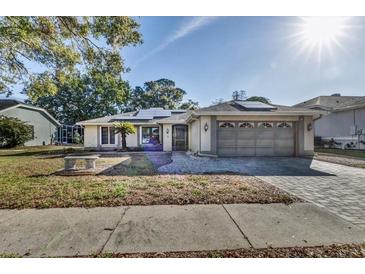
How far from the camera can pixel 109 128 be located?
→ 816 inches

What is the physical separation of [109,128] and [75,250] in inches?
739

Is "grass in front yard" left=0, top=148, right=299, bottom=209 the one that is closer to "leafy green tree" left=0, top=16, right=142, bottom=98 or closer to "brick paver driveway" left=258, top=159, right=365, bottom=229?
"brick paver driveway" left=258, top=159, right=365, bottom=229

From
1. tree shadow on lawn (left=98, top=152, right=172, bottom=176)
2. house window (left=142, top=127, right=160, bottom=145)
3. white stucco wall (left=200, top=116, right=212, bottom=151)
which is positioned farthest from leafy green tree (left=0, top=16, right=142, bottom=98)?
house window (left=142, top=127, right=160, bottom=145)

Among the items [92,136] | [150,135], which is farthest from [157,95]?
[92,136]

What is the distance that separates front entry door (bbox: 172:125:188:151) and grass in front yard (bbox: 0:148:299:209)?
11442mm

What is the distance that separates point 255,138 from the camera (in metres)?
13.5

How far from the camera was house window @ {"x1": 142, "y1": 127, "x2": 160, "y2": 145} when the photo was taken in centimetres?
2098

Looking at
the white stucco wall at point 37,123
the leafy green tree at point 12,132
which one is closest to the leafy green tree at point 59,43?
the leafy green tree at point 12,132

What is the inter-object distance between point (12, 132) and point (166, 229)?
24174 millimetres

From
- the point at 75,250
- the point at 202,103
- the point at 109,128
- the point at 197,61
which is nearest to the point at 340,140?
the point at 197,61

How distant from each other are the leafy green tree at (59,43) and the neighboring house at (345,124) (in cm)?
1620

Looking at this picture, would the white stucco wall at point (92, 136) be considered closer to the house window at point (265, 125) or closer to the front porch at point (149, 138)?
the front porch at point (149, 138)

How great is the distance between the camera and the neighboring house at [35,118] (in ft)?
75.5
